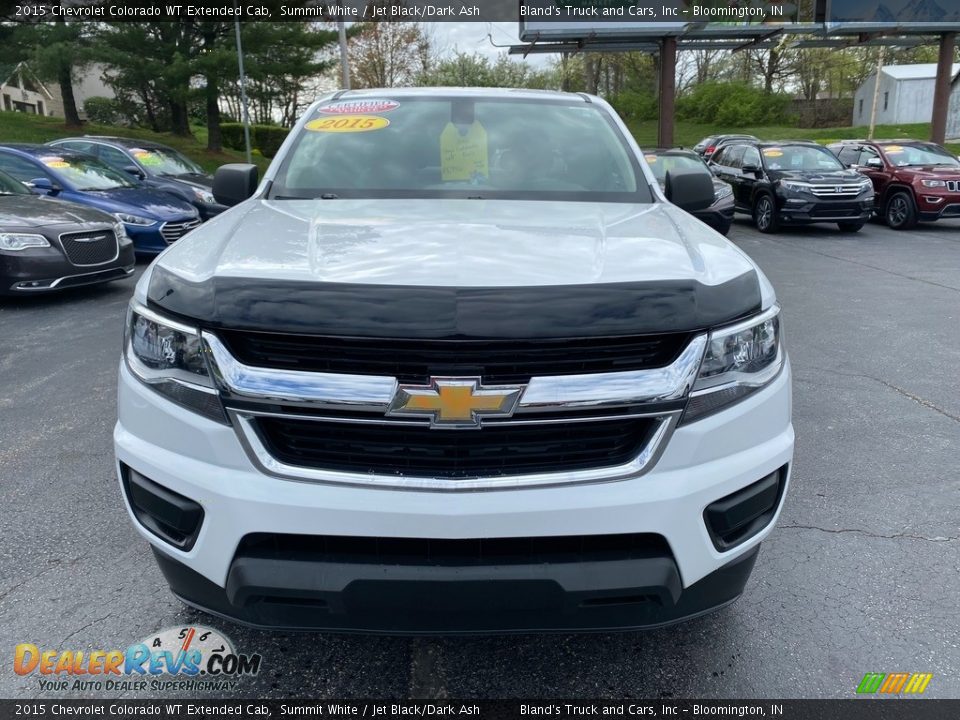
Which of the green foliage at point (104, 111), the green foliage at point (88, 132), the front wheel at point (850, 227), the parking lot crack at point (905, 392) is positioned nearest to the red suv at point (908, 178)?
the front wheel at point (850, 227)

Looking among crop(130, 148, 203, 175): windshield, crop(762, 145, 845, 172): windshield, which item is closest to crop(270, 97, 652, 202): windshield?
crop(130, 148, 203, 175): windshield

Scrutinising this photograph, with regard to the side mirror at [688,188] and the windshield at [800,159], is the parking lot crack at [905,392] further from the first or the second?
the windshield at [800,159]

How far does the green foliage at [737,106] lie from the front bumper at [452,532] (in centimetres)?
5473

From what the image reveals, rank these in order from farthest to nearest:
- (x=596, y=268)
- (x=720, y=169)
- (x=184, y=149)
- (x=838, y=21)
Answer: (x=184, y=149) < (x=838, y=21) < (x=720, y=169) < (x=596, y=268)

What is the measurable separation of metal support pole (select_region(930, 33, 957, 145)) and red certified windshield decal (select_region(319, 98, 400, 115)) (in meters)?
23.5

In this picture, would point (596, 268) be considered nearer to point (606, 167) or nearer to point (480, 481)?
point (480, 481)

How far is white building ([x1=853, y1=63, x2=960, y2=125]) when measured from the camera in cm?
4825

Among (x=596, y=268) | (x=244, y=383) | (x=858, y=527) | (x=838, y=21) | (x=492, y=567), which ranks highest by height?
(x=838, y=21)

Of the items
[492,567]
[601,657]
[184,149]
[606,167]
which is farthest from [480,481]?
[184,149]

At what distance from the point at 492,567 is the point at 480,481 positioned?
21cm

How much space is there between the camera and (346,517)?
185 centimetres

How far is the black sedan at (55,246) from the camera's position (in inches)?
293

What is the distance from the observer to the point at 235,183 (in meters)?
3.68

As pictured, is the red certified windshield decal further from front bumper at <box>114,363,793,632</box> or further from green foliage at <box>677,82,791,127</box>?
green foliage at <box>677,82,791,127</box>
